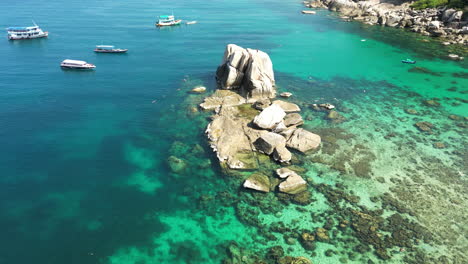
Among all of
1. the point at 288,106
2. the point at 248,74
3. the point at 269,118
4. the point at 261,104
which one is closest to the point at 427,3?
the point at 248,74

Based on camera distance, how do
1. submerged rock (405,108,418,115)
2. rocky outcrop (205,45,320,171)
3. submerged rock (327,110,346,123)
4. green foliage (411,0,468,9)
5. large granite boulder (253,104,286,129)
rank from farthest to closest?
1. green foliage (411,0,468,9)
2. submerged rock (405,108,418,115)
3. submerged rock (327,110,346,123)
4. large granite boulder (253,104,286,129)
5. rocky outcrop (205,45,320,171)

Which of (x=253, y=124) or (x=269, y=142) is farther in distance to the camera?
(x=253, y=124)

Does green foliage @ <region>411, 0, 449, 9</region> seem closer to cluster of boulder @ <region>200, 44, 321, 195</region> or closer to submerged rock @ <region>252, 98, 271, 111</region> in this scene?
cluster of boulder @ <region>200, 44, 321, 195</region>

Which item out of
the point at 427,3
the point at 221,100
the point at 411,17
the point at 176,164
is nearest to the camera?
the point at 176,164

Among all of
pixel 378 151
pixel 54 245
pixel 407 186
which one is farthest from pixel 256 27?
pixel 54 245

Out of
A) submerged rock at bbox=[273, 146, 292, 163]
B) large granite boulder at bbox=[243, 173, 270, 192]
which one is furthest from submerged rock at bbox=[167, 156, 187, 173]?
submerged rock at bbox=[273, 146, 292, 163]

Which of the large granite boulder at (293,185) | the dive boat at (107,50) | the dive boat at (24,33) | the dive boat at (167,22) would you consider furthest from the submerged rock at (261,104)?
the dive boat at (24,33)

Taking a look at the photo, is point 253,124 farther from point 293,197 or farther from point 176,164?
point 293,197
